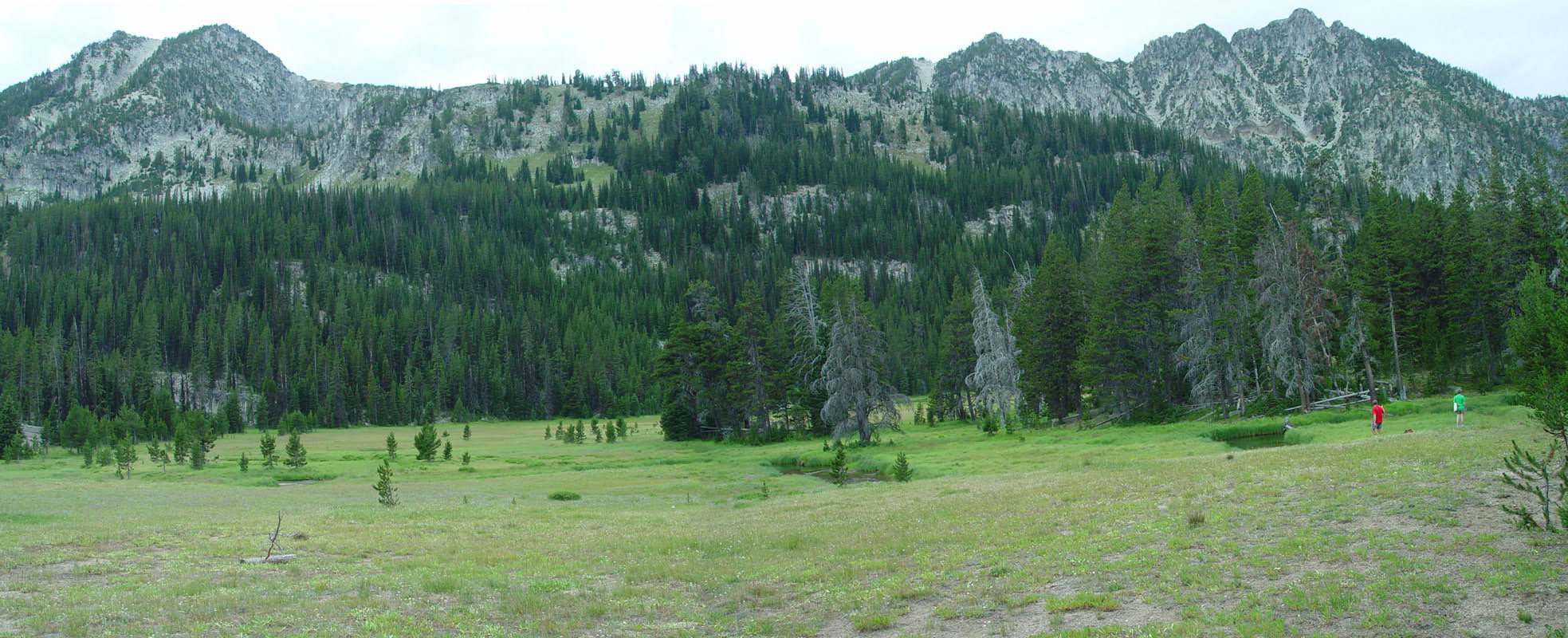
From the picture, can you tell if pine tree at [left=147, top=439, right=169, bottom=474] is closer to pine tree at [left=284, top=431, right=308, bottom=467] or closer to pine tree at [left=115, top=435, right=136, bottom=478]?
pine tree at [left=115, top=435, right=136, bottom=478]

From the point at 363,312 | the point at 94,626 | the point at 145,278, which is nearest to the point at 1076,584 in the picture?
the point at 94,626

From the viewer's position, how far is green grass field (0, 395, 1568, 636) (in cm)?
1209

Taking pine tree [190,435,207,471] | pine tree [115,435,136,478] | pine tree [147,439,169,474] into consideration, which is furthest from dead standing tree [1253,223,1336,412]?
pine tree [115,435,136,478]

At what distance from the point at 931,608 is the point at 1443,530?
9230 millimetres

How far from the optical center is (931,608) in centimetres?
1421

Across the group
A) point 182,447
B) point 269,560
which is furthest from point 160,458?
point 269,560

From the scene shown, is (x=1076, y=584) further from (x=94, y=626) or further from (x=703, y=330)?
(x=703, y=330)

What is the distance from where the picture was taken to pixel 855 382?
60.1 metres

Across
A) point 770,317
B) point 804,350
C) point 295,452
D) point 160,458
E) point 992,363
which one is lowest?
point 160,458

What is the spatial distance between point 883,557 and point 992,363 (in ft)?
158

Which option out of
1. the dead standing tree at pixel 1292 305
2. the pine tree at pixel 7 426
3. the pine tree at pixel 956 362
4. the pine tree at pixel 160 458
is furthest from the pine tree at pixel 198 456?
the dead standing tree at pixel 1292 305

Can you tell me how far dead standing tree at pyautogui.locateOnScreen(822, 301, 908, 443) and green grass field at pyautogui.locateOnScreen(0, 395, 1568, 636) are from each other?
23032 millimetres

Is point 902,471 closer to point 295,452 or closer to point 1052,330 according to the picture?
point 1052,330

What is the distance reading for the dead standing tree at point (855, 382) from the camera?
198 ft
